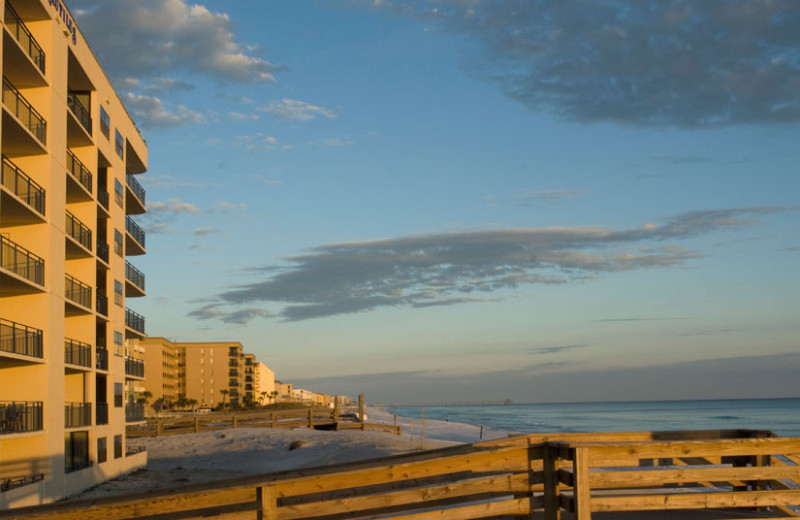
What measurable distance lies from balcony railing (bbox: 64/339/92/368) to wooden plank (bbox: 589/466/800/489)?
2506 cm

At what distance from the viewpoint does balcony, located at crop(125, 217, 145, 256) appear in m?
42.4

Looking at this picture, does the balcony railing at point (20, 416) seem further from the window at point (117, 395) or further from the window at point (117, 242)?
the window at point (117, 242)

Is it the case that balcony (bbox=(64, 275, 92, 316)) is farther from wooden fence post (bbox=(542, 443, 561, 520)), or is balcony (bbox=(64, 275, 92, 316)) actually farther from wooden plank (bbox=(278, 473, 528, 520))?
wooden fence post (bbox=(542, 443, 561, 520))

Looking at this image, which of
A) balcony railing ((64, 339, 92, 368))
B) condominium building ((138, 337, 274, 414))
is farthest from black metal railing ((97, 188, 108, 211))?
condominium building ((138, 337, 274, 414))

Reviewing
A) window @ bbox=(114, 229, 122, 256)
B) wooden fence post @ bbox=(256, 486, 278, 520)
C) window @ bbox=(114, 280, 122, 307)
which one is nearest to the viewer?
wooden fence post @ bbox=(256, 486, 278, 520)

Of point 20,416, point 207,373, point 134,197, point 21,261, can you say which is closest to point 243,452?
point 134,197

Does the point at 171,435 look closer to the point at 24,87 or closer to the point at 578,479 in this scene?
the point at 24,87

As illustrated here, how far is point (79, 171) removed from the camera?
32.4 m

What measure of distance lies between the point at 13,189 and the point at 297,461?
1951 centimetres

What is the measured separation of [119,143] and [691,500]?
35.8 metres

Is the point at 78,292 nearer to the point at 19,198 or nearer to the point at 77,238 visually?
the point at 77,238

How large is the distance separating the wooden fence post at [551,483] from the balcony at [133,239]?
120ft

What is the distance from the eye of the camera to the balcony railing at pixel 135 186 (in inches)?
1683

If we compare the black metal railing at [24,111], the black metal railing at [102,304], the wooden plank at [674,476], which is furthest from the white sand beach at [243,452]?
the wooden plank at [674,476]
